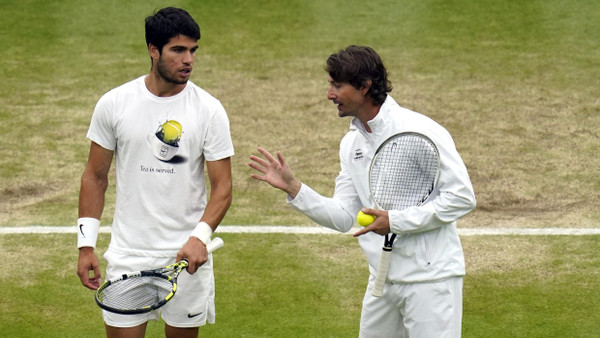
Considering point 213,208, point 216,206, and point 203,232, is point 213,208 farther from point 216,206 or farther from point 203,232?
point 203,232

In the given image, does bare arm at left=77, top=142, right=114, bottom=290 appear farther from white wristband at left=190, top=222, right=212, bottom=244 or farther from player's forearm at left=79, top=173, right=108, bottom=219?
white wristband at left=190, top=222, right=212, bottom=244

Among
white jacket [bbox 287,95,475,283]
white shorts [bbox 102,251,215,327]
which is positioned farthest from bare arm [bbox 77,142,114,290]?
white jacket [bbox 287,95,475,283]

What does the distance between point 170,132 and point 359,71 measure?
1277 millimetres

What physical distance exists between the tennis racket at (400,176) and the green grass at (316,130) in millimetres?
2405

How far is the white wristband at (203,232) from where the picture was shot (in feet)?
21.5

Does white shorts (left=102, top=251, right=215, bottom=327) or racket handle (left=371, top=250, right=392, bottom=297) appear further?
white shorts (left=102, top=251, right=215, bottom=327)

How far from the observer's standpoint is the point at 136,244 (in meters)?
6.81

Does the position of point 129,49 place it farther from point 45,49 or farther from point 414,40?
point 414,40

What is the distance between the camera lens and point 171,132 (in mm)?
6680

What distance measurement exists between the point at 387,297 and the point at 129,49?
9284 mm

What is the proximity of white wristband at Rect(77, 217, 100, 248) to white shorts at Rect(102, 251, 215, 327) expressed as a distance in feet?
0.53

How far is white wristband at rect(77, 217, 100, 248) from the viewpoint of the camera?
22.4ft

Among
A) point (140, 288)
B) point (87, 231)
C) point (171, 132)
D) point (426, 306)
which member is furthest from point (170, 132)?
point (426, 306)

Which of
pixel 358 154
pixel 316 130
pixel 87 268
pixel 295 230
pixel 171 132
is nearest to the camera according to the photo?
pixel 358 154
